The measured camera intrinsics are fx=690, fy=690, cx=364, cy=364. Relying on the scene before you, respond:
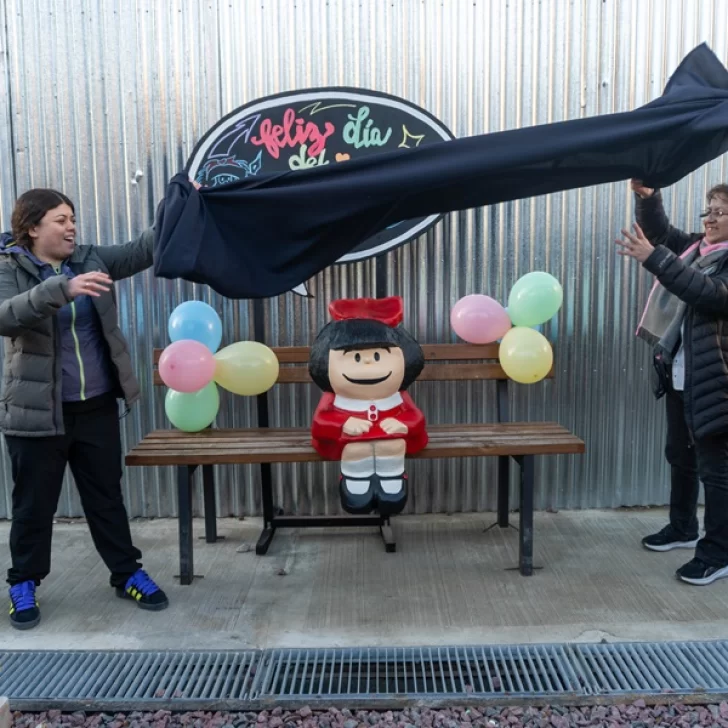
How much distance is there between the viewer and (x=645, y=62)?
169 inches

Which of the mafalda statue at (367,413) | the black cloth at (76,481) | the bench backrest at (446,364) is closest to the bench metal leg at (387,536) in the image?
the mafalda statue at (367,413)

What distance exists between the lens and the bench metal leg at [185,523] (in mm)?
3535

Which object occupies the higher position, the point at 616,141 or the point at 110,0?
the point at 110,0

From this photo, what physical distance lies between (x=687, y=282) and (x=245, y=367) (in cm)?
219

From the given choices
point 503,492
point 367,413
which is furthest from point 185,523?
point 503,492

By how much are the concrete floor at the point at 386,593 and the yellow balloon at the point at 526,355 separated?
1.01 meters

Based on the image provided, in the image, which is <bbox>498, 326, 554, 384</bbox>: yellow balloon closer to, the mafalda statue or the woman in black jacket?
the woman in black jacket

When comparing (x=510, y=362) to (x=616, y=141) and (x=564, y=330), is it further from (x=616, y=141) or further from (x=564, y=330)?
(x=616, y=141)

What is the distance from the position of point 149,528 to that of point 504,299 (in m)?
2.68

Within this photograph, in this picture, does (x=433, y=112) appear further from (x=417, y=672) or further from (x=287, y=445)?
(x=417, y=672)

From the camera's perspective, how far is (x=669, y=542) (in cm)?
389

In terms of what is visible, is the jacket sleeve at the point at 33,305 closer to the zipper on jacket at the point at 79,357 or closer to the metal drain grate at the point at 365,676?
the zipper on jacket at the point at 79,357

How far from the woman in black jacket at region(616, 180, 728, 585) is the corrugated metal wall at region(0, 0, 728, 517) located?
2.73 feet

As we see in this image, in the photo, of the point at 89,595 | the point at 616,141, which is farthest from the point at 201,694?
the point at 616,141
